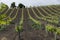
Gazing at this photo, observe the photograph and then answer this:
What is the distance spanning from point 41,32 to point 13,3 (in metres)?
42.2

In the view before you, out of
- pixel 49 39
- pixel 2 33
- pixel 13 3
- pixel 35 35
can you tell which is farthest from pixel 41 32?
pixel 13 3

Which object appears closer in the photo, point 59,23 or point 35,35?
point 35,35

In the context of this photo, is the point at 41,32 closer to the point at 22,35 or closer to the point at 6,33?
the point at 22,35

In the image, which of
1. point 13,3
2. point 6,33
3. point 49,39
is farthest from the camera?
point 13,3

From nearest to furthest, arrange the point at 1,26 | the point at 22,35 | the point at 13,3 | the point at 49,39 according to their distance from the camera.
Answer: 1. the point at 49,39
2. the point at 22,35
3. the point at 1,26
4. the point at 13,3

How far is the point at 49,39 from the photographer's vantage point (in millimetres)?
25016

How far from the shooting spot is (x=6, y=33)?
94.8ft

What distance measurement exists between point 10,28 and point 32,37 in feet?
22.4

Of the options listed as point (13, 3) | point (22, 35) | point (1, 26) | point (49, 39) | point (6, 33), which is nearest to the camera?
point (49, 39)

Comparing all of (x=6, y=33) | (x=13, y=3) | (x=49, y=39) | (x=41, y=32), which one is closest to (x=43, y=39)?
(x=49, y=39)

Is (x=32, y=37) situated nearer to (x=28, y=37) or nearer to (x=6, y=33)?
(x=28, y=37)

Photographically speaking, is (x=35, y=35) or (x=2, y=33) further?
(x=2, y=33)

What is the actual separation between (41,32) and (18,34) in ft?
10.1

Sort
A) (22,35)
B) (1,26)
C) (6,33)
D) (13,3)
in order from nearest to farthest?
(22,35)
(6,33)
(1,26)
(13,3)
